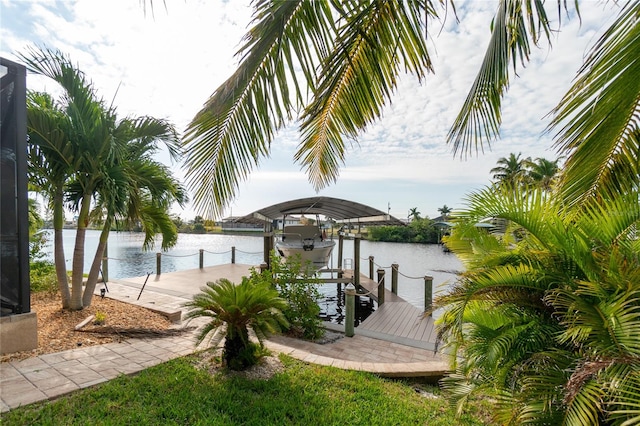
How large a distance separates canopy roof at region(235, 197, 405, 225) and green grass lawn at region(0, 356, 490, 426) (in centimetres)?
768

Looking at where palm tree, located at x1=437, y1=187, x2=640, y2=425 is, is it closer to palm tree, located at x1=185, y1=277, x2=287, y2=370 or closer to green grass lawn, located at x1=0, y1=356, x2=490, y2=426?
green grass lawn, located at x1=0, y1=356, x2=490, y2=426

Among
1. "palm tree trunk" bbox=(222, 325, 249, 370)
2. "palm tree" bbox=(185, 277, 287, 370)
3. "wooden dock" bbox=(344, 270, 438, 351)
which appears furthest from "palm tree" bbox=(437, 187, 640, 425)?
"wooden dock" bbox=(344, 270, 438, 351)

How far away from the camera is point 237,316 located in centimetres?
365

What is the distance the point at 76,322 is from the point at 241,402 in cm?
366

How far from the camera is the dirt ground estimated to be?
13.7ft

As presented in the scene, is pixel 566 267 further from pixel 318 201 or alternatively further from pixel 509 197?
pixel 318 201

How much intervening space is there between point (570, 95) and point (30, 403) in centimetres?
486

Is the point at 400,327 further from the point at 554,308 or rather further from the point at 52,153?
the point at 52,153

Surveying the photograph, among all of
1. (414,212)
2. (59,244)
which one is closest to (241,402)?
(59,244)

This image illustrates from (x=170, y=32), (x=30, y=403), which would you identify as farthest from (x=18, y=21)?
(x=30, y=403)

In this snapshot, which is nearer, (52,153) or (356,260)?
(52,153)

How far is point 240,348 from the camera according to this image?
12.3 ft

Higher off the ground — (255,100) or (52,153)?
(52,153)

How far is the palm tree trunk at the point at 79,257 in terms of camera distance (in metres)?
5.32
